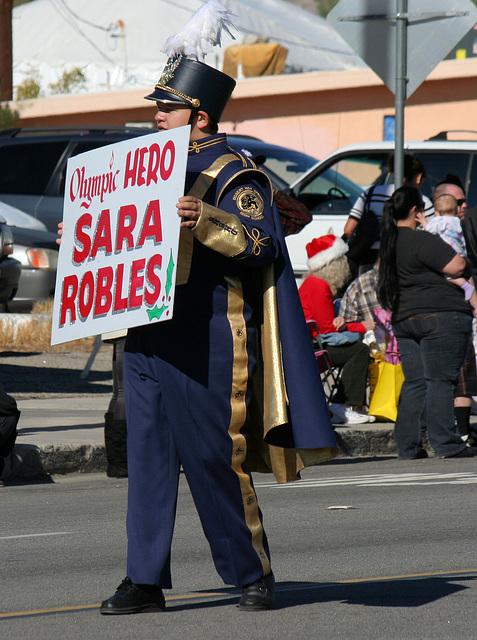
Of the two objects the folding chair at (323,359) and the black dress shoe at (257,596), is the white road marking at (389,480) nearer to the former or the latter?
the folding chair at (323,359)

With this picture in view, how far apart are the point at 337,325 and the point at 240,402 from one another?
21.2 ft

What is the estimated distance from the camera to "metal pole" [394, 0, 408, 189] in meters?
11.0

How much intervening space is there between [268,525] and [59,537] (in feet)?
3.71

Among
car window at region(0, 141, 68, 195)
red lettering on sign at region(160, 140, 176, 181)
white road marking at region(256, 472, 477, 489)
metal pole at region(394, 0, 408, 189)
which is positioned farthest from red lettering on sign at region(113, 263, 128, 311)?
car window at region(0, 141, 68, 195)

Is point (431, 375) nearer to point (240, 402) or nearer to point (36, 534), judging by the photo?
point (36, 534)

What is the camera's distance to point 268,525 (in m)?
7.02

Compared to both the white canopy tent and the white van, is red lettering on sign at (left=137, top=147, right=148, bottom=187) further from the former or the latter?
the white canopy tent

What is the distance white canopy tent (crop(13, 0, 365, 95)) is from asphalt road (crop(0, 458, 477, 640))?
32.6 metres

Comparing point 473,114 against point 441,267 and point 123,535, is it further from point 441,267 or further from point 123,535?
point 123,535

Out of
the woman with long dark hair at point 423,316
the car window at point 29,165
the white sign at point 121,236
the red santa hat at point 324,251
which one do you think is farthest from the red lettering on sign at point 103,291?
the car window at point 29,165

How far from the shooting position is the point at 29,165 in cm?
1619

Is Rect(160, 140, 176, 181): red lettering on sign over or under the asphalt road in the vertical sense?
over

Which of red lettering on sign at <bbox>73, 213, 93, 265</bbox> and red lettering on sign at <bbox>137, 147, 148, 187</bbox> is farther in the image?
red lettering on sign at <bbox>73, 213, 93, 265</bbox>

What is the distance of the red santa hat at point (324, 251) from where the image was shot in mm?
11109
